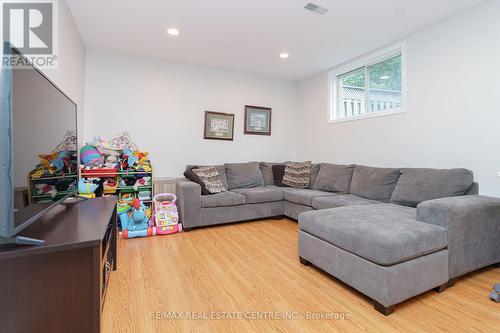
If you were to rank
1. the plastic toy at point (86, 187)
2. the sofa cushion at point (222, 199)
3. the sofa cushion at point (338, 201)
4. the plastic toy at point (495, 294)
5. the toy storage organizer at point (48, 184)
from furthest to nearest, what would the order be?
the sofa cushion at point (222, 199)
the sofa cushion at point (338, 201)
the plastic toy at point (86, 187)
the plastic toy at point (495, 294)
the toy storage organizer at point (48, 184)

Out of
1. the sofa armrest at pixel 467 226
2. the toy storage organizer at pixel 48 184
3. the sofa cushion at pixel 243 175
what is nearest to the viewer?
the toy storage organizer at pixel 48 184

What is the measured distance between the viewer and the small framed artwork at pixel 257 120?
441 cm

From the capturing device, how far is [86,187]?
8.72 feet

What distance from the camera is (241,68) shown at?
13.4 feet

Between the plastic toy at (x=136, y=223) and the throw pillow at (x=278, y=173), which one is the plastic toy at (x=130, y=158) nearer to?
the plastic toy at (x=136, y=223)

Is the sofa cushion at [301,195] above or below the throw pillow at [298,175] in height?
below

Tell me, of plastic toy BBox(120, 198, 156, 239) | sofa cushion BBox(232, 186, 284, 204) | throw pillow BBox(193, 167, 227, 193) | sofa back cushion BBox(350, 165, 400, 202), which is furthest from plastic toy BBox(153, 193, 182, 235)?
sofa back cushion BBox(350, 165, 400, 202)

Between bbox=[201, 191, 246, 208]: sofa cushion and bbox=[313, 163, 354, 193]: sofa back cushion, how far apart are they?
1193 mm

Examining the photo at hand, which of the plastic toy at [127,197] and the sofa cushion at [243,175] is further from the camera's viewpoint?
the sofa cushion at [243,175]

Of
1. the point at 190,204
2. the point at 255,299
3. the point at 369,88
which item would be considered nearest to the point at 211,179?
the point at 190,204

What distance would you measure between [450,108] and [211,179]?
9.56 feet

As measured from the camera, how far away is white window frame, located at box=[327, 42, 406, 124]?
3.00 metres

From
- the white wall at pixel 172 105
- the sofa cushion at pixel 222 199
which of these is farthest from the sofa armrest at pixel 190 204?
the white wall at pixel 172 105

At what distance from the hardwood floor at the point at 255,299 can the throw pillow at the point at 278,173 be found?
177cm
